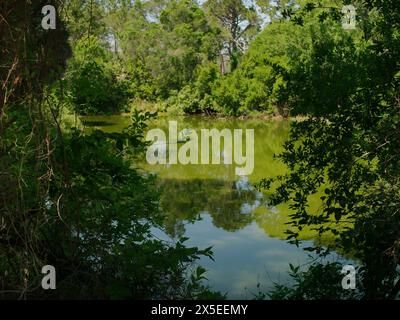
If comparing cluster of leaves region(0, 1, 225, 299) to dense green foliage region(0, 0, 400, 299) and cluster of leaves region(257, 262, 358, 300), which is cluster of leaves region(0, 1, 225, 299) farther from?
cluster of leaves region(257, 262, 358, 300)

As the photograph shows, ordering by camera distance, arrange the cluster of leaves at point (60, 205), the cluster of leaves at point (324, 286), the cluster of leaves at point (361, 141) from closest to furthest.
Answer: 1. the cluster of leaves at point (60, 205)
2. the cluster of leaves at point (361, 141)
3. the cluster of leaves at point (324, 286)

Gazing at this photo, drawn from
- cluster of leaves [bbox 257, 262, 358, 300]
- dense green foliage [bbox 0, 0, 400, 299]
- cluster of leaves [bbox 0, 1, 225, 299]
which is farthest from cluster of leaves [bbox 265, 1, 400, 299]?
cluster of leaves [bbox 0, 1, 225, 299]

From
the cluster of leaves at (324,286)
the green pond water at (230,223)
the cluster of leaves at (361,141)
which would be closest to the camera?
the cluster of leaves at (361,141)

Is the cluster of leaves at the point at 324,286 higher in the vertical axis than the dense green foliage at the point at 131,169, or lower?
lower

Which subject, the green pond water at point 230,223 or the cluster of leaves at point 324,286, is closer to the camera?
the cluster of leaves at point 324,286

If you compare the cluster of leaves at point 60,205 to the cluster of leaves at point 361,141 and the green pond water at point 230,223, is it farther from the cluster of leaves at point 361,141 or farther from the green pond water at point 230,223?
the cluster of leaves at point 361,141

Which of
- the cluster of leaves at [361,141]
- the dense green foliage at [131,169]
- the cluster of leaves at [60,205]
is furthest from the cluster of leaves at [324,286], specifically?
the cluster of leaves at [60,205]

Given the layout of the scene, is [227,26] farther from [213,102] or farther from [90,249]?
[90,249]

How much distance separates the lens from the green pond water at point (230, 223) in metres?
6.43

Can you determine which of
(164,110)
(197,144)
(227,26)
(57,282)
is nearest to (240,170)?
(197,144)

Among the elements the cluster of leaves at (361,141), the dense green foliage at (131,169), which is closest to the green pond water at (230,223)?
the dense green foliage at (131,169)

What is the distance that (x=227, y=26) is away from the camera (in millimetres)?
46500

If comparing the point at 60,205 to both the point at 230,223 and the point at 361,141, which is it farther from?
the point at 230,223

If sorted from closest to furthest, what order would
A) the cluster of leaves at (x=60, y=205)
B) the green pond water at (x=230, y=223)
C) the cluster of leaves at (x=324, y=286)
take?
1. the cluster of leaves at (x=60, y=205)
2. the cluster of leaves at (x=324, y=286)
3. the green pond water at (x=230, y=223)
